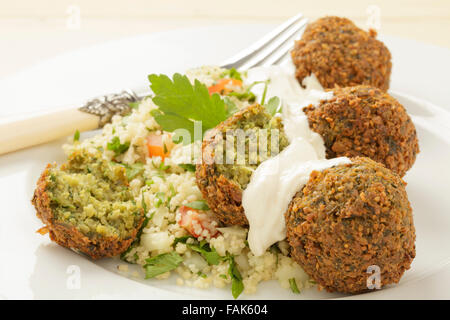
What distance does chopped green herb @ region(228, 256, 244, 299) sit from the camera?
2.84m

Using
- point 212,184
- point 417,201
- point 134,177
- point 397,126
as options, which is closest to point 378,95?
point 397,126

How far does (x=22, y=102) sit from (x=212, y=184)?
90.7 inches

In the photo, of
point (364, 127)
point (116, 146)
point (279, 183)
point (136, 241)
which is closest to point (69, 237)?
point (136, 241)

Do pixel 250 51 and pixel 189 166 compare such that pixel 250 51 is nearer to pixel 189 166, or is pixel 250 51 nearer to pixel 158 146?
pixel 158 146

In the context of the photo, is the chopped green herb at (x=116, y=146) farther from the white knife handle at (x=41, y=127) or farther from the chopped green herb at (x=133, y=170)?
the white knife handle at (x=41, y=127)

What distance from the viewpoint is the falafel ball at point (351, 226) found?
2518 millimetres

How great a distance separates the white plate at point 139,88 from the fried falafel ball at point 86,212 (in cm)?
12

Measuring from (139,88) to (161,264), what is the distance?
2.15m

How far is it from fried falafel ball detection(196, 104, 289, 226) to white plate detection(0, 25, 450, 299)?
45 centimetres

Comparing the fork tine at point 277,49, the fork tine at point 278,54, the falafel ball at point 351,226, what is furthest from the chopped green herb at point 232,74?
the falafel ball at point 351,226
